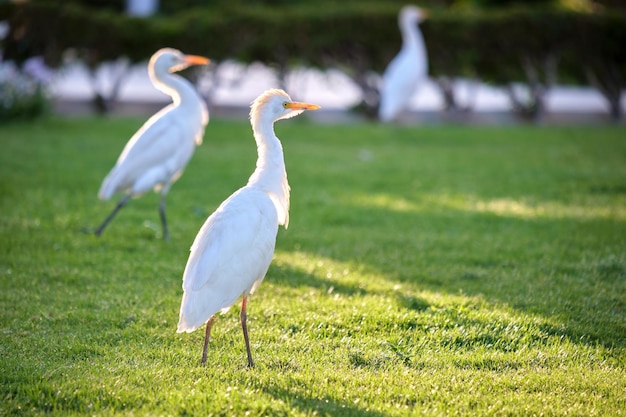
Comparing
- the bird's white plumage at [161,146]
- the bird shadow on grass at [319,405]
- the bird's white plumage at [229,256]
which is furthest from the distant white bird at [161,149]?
the bird shadow on grass at [319,405]

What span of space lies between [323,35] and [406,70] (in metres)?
2.03

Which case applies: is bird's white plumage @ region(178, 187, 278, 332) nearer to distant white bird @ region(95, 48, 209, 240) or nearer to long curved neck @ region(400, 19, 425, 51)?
distant white bird @ region(95, 48, 209, 240)

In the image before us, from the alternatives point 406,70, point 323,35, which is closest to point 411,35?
point 406,70

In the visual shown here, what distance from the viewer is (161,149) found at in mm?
6984

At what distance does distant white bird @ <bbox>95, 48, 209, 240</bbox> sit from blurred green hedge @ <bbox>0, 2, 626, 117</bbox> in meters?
7.80

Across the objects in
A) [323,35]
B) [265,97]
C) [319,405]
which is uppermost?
[265,97]

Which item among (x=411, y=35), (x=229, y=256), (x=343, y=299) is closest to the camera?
(x=229, y=256)

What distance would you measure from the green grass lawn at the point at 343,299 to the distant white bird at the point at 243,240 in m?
0.37

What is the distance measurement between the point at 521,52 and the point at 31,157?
32.8 ft

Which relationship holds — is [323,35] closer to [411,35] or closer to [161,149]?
[411,35]

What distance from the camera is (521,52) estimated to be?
15266 millimetres

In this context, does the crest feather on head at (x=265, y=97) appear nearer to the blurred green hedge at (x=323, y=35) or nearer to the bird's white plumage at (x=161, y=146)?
the bird's white plumage at (x=161, y=146)

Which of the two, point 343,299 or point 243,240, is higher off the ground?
point 243,240

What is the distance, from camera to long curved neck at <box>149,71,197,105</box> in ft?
23.9
